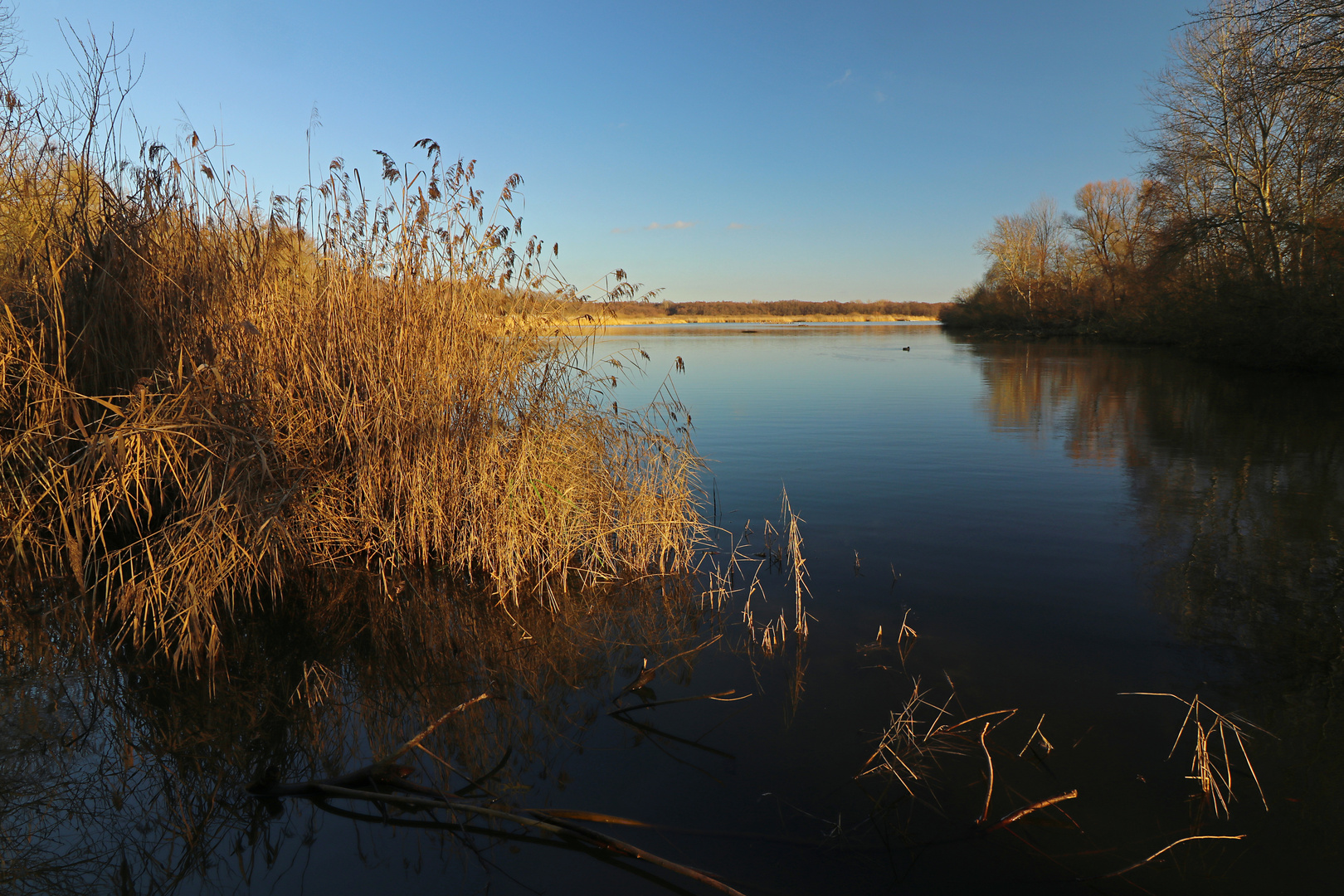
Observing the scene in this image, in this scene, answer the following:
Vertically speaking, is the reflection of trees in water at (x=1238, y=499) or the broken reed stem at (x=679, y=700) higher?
the reflection of trees in water at (x=1238, y=499)

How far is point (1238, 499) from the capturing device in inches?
263

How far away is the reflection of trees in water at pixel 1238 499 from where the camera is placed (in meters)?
3.80

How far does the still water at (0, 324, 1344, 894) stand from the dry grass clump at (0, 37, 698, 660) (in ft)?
1.92

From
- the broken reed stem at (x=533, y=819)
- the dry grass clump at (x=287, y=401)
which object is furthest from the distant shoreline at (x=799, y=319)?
the broken reed stem at (x=533, y=819)

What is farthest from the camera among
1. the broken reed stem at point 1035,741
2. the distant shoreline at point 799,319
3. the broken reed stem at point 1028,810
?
the distant shoreline at point 799,319

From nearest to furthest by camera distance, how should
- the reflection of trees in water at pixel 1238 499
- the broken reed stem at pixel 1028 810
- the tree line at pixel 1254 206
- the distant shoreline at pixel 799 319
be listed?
the broken reed stem at pixel 1028 810
the reflection of trees in water at pixel 1238 499
the tree line at pixel 1254 206
the distant shoreline at pixel 799 319

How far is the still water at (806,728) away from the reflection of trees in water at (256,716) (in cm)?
1

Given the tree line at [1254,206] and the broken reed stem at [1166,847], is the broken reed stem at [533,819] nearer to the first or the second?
the broken reed stem at [1166,847]

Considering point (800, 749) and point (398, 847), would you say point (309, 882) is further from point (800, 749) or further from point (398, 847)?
point (800, 749)

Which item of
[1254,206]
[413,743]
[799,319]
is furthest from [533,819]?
[799,319]

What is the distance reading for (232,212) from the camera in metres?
4.84

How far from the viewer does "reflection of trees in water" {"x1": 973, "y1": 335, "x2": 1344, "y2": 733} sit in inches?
150

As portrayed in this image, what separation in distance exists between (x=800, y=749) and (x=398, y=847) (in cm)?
159

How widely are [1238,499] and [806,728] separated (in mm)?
6110
